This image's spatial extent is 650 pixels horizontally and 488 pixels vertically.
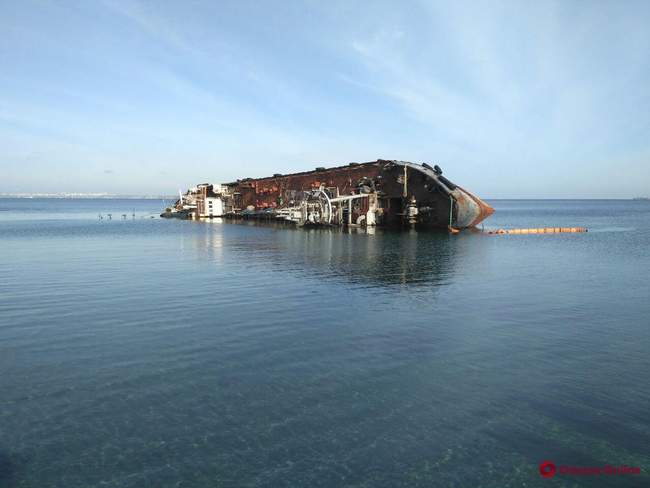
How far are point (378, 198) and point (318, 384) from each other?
59.4m

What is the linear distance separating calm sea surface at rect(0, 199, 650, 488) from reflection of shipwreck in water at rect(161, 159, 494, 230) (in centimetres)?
3921

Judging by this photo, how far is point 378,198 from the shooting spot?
228 ft

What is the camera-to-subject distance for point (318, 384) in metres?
11.7

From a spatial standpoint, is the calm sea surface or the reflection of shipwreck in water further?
the reflection of shipwreck in water

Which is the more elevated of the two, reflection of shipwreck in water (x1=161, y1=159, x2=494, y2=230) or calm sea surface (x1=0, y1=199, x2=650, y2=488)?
reflection of shipwreck in water (x1=161, y1=159, x2=494, y2=230)

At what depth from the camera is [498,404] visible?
35.0 feet

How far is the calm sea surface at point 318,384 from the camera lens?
8.37m

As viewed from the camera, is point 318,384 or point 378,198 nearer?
point 318,384

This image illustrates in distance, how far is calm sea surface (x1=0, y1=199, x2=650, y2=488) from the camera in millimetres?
8367

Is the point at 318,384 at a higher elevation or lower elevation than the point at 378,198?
lower

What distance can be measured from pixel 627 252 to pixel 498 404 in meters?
42.5

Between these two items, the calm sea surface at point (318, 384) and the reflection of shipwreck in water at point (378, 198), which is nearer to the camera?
the calm sea surface at point (318, 384)

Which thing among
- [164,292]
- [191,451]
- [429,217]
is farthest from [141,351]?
[429,217]

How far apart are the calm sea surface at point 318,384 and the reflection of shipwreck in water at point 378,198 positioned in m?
39.2
